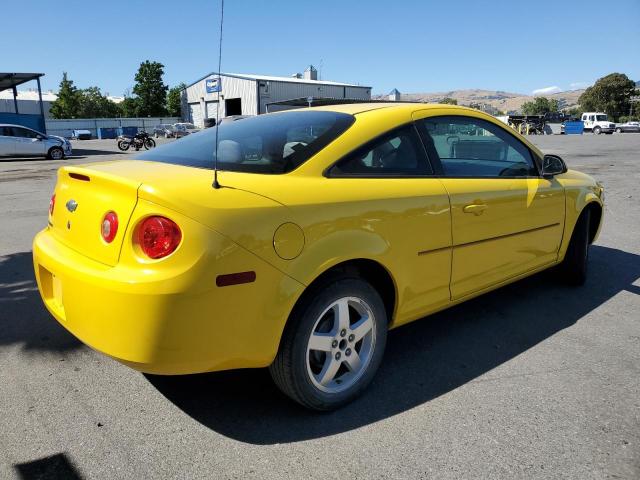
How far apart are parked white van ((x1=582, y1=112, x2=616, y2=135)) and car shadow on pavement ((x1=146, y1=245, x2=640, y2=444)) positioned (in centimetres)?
5244

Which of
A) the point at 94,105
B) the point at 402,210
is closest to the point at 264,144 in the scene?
the point at 402,210

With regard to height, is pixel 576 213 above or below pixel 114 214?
below

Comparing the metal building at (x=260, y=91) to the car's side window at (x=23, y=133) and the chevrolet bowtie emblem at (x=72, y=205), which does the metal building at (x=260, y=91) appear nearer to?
the car's side window at (x=23, y=133)

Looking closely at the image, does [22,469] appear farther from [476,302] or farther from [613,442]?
[476,302]

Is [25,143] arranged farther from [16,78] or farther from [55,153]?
[16,78]

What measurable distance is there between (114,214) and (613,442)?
2.53 m

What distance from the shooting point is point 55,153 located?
21.9m

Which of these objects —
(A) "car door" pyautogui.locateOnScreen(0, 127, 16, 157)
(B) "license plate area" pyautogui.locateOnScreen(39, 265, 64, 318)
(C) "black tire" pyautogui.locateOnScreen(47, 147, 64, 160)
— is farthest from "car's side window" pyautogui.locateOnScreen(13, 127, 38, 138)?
(B) "license plate area" pyautogui.locateOnScreen(39, 265, 64, 318)

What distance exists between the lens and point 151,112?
73.1 metres

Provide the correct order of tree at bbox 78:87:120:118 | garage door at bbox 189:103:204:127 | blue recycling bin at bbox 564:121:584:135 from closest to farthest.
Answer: blue recycling bin at bbox 564:121:584:135, garage door at bbox 189:103:204:127, tree at bbox 78:87:120:118

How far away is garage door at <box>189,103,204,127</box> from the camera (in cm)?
5962

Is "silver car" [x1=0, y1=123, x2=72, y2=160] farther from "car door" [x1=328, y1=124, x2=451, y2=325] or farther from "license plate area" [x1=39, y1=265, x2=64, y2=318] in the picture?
"car door" [x1=328, y1=124, x2=451, y2=325]

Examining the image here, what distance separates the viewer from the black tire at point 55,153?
2164cm

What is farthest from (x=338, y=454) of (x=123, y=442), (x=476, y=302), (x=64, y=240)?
(x=476, y=302)
